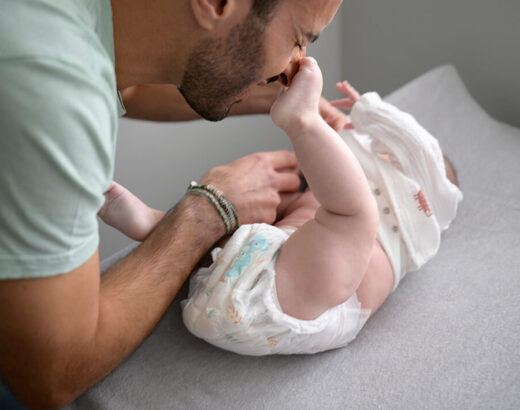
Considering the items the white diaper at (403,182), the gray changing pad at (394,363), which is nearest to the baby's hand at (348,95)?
the white diaper at (403,182)

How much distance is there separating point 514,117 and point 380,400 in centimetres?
166

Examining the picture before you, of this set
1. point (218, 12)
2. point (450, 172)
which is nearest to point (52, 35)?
point (218, 12)

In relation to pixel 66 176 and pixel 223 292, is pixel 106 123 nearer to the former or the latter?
pixel 66 176

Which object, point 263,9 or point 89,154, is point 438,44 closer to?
point 263,9

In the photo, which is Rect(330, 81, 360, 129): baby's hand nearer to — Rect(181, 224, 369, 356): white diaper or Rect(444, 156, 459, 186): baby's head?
Rect(444, 156, 459, 186): baby's head

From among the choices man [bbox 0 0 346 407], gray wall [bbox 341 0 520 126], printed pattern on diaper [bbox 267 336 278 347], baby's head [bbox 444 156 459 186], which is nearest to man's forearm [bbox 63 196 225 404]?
man [bbox 0 0 346 407]

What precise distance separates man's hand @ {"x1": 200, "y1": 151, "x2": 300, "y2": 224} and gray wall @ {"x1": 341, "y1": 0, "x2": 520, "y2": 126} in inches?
50.6

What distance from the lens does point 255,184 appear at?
129 centimetres

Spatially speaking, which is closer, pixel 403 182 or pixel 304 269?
pixel 304 269

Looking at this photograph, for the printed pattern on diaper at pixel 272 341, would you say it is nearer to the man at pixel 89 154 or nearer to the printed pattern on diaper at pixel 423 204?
the man at pixel 89 154

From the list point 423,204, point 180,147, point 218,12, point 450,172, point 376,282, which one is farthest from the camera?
point 180,147

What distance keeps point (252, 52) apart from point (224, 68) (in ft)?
0.20

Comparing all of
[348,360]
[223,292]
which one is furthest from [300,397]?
[223,292]

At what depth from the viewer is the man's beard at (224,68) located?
0.99 meters
